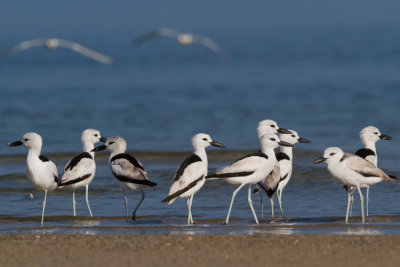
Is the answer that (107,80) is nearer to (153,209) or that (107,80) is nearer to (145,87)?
(145,87)

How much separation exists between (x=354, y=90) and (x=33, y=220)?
81.2ft

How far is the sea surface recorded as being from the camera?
14602mm

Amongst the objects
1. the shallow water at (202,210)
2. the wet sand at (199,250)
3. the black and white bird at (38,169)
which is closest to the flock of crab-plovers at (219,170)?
the black and white bird at (38,169)

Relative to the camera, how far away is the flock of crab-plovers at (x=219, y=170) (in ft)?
45.3

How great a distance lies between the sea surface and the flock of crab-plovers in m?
0.56

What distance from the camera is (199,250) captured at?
1089 cm

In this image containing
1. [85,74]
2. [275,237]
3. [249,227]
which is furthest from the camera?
[85,74]

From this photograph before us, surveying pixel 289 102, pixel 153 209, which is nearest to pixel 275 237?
pixel 153 209

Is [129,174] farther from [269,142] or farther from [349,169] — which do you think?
[349,169]

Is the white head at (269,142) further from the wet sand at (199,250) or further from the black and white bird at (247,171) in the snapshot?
the wet sand at (199,250)

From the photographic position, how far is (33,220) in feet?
48.0

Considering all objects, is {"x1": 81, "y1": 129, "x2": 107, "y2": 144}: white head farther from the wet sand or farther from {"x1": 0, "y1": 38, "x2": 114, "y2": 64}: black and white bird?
the wet sand

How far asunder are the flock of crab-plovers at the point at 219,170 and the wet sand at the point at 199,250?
197cm

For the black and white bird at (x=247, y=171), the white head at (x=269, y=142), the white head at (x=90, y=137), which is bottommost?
the black and white bird at (x=247, y=171)
